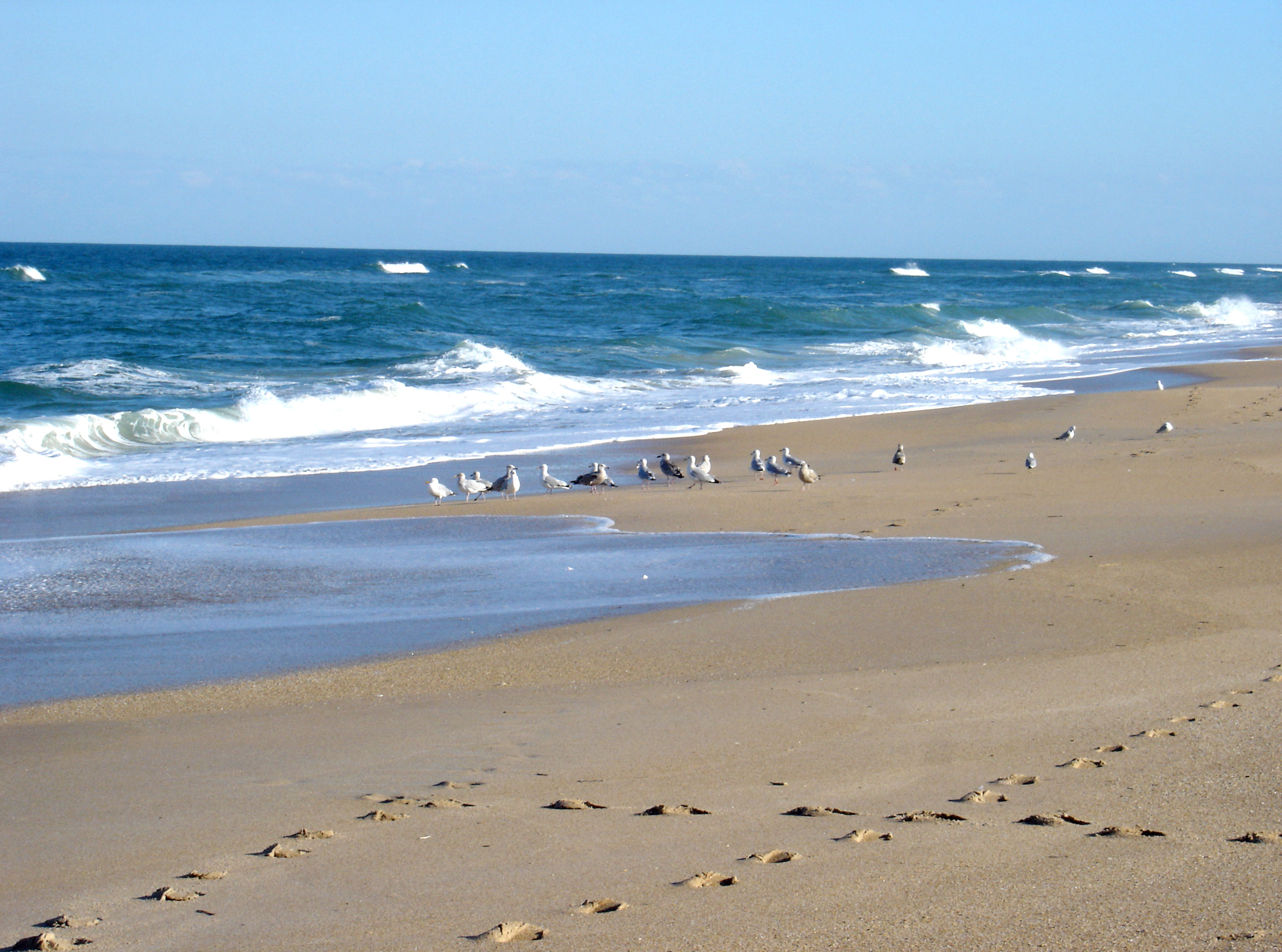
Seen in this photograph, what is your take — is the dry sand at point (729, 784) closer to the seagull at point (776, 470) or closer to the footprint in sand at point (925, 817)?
the footprint in sand at point (925, 817)

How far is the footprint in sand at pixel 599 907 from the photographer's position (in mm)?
3252

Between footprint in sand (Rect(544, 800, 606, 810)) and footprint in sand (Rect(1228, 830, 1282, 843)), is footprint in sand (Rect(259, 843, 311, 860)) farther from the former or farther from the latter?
footprint in sand (Rect(1228, 830, 1282, 843))

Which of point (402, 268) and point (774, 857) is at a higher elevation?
point (402, 268)

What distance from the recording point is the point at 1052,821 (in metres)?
3.79

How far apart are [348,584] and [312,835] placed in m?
4.42

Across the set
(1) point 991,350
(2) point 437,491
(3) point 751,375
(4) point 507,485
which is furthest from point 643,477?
(1) point 991,350

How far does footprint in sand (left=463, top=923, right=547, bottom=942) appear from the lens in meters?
3.10

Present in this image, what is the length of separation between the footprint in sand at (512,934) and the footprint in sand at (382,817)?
95 centimetres

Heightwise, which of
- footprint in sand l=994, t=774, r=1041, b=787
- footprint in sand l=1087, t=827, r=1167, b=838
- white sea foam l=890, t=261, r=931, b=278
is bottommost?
footprint in sand l=994, t=774, r=1041, b=787

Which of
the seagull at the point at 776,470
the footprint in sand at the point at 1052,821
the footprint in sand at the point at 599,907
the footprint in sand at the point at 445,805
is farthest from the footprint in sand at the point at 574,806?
the seagull at the point at 776,470

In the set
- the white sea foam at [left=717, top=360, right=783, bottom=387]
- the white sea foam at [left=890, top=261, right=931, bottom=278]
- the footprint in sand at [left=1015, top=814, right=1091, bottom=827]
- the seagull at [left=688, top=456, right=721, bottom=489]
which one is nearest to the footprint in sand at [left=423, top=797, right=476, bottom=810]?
the footprint in sand at [left=1015, top=814, right=1091, bottom=827]

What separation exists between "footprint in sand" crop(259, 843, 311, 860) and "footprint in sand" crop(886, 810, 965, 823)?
184cm

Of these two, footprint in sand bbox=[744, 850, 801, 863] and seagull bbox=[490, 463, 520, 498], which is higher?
footprint in sand bbox=[744, 850, 801, 863]

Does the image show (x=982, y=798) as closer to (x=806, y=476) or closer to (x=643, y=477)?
(x=806, y=476)
